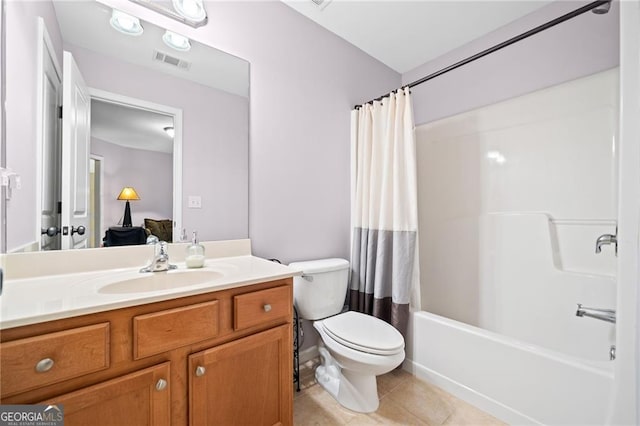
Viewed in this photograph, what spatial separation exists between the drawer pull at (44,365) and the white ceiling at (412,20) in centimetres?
214

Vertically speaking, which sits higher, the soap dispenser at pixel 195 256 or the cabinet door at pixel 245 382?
the soap dispenser at pixel 195 256

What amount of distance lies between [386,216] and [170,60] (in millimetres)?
1540

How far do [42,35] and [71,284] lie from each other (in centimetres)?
97

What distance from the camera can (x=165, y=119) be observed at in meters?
1.36

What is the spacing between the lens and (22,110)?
960mm

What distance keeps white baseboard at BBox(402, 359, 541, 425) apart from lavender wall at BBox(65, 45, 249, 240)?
56.1 inches

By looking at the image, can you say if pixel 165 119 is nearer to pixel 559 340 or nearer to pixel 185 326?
pixel 185 326

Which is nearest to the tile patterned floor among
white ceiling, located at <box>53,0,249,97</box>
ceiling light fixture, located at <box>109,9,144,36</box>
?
white ceiling, located at <box>53,0,249,97</box>

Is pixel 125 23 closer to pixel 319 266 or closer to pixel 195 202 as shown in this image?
pixel 195 202

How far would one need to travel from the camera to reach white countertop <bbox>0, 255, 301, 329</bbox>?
0.68m

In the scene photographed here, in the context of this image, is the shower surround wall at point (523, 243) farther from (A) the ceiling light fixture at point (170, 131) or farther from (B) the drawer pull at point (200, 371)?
(A) the ceiling light fixture at point (170, 131)

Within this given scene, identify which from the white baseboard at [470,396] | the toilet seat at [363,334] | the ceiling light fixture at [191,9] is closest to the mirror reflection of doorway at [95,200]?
the ceiling light fixture at [191,9]

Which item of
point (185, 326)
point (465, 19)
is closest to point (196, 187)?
point (185, 326)

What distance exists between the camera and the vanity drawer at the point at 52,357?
0.63 meters
